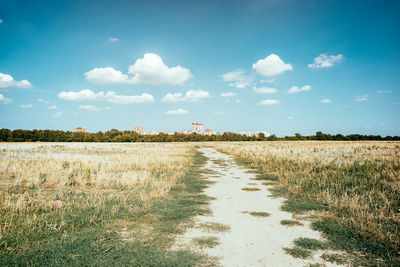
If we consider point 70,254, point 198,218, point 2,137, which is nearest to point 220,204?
point 198,218

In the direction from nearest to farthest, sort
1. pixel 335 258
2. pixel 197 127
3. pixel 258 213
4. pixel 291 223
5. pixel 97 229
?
pixel 335 258
pixel 97 229
pixel 291 223
pixel 258 213
pixel 197 127

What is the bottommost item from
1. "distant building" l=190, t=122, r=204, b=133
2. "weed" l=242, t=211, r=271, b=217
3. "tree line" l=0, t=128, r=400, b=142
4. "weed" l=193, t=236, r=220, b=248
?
"weed" l=242, t=211, r=271, b=217

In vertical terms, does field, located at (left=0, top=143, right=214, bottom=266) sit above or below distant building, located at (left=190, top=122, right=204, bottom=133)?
below

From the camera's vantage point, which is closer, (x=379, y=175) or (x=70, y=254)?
(x=70, y=254)

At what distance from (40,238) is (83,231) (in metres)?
0.91

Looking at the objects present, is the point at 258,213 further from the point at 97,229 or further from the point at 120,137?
the point at 120,137

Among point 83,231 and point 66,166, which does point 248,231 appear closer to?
point 83,231

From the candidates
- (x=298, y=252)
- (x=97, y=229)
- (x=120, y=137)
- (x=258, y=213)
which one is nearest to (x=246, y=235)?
(x=298, y=252)

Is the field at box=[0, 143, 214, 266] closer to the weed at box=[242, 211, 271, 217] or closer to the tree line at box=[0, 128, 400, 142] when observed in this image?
the weed at box=[242, 211, 271, 217]

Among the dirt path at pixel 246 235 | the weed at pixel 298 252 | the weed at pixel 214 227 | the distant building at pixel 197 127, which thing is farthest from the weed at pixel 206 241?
the distant building at pixel 197 127

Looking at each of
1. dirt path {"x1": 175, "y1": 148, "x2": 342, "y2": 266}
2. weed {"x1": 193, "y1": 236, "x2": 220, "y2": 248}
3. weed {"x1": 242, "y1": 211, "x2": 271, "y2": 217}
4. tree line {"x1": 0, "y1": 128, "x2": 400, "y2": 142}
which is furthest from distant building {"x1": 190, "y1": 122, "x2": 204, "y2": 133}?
weed {"x1": 193, "y1": 236, "x2": 220, "y2": 248}

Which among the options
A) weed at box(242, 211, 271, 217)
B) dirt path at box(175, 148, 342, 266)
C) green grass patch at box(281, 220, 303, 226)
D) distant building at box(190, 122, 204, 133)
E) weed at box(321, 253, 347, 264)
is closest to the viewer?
weed at box(321, 253, 347, 264)

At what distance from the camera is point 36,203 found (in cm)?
741

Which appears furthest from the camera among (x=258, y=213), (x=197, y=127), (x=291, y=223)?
(x=197, y=127)
